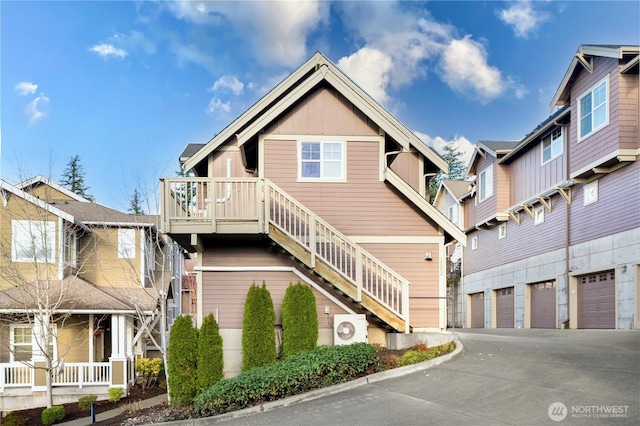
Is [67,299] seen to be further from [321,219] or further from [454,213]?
[454,213]

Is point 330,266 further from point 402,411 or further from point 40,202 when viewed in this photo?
point 40,202

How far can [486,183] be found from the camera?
27.8m

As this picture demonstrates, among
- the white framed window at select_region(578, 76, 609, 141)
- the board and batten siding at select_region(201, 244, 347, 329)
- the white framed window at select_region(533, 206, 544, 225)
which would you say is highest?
the white framed window at select_region(578, 76, 609, 141)

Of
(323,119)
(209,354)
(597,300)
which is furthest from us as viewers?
(597,300)

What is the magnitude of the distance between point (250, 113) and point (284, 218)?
328 cm

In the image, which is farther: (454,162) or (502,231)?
(454,162)

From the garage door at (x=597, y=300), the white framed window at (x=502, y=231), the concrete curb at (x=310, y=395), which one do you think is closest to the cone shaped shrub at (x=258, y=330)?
the concrete curb at (x=310, y=395)

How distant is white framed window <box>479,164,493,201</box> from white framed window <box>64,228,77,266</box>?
65.9ft

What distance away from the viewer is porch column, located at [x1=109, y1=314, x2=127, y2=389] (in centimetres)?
1659

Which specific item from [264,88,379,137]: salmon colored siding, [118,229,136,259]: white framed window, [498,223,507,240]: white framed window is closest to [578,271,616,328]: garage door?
[498,223,507,240]: white framed window

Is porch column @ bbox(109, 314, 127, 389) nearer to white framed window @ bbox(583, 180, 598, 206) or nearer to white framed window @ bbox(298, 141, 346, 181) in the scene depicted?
white framed window @ bbox(298, 141, 346, 181)

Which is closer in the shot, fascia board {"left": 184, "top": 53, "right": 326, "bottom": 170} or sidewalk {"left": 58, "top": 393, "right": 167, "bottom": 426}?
sidewalk {"left": 58, "top": 393, "right": 167, "bottom": 426}

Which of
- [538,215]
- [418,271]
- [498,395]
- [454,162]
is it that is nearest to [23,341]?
[418,271]

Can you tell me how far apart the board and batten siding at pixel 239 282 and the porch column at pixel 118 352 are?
6.05m
